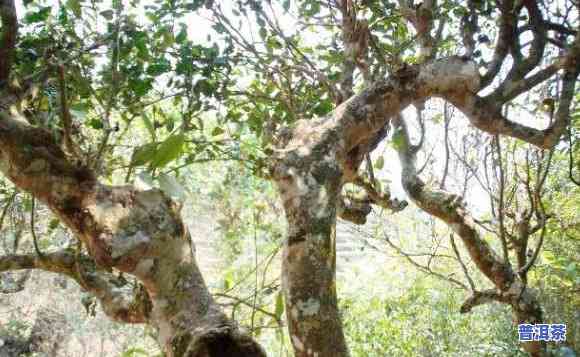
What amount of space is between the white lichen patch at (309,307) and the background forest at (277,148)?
0.39ft

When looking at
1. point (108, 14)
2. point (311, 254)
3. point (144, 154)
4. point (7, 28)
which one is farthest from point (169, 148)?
point (108, 14)

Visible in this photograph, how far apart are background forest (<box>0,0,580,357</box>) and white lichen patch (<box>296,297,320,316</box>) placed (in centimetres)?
12

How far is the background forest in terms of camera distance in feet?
4.50

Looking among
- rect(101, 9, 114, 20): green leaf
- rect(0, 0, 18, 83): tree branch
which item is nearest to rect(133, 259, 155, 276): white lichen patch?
rect(0, 0, 18, 83): tree branch

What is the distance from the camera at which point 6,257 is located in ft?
5.91

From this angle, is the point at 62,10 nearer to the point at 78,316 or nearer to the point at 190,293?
the point at 190,293

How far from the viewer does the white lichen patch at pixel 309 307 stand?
977 mm

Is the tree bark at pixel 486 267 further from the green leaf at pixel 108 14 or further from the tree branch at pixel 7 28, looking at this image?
the tree branch at pixel 7 28

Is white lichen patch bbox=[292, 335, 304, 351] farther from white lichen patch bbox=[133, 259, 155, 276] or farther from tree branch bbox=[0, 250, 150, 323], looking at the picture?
tree branch bbox=[0, 250, 150, 323]

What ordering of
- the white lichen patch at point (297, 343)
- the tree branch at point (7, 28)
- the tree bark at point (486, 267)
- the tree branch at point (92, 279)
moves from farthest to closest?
→ 1. the tree bark at point (486, 267)
2. the tree branch at point (92, 279)
3. the tree branch at point (7, 28)
4. the white lichen patch at point (297, 343)

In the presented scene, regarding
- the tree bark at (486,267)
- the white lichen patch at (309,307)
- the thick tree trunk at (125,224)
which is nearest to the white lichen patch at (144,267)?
the thick tree trunk at (125,224)

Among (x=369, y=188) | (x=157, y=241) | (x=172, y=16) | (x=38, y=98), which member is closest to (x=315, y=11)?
(x=172, y=16)

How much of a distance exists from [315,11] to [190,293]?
63.0 inches

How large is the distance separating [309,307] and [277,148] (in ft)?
1.69
